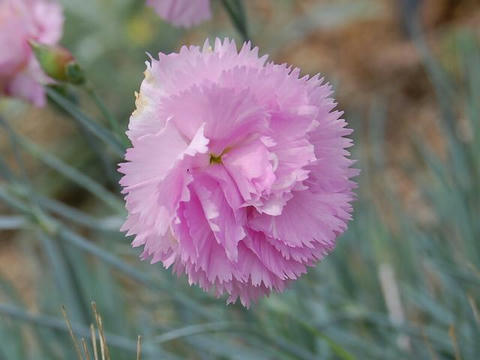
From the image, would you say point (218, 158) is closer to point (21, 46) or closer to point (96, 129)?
point (96, 129)

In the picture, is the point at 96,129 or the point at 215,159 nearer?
the point at 215,159

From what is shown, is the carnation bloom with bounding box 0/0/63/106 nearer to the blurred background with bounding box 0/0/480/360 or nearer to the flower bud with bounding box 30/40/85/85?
the blurred background with bounding box 0/0/480/360

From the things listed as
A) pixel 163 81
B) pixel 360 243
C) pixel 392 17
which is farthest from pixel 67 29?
pixel 163 81

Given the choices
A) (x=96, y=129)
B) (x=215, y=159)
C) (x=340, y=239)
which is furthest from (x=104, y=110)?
(x=340, y=239)

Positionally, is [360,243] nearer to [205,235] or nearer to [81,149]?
[205,235]

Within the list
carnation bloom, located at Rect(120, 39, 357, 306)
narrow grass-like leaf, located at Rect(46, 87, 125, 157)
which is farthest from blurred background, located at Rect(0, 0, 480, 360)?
carnation bloom, located at Rect(120, 39, 357, 306)
